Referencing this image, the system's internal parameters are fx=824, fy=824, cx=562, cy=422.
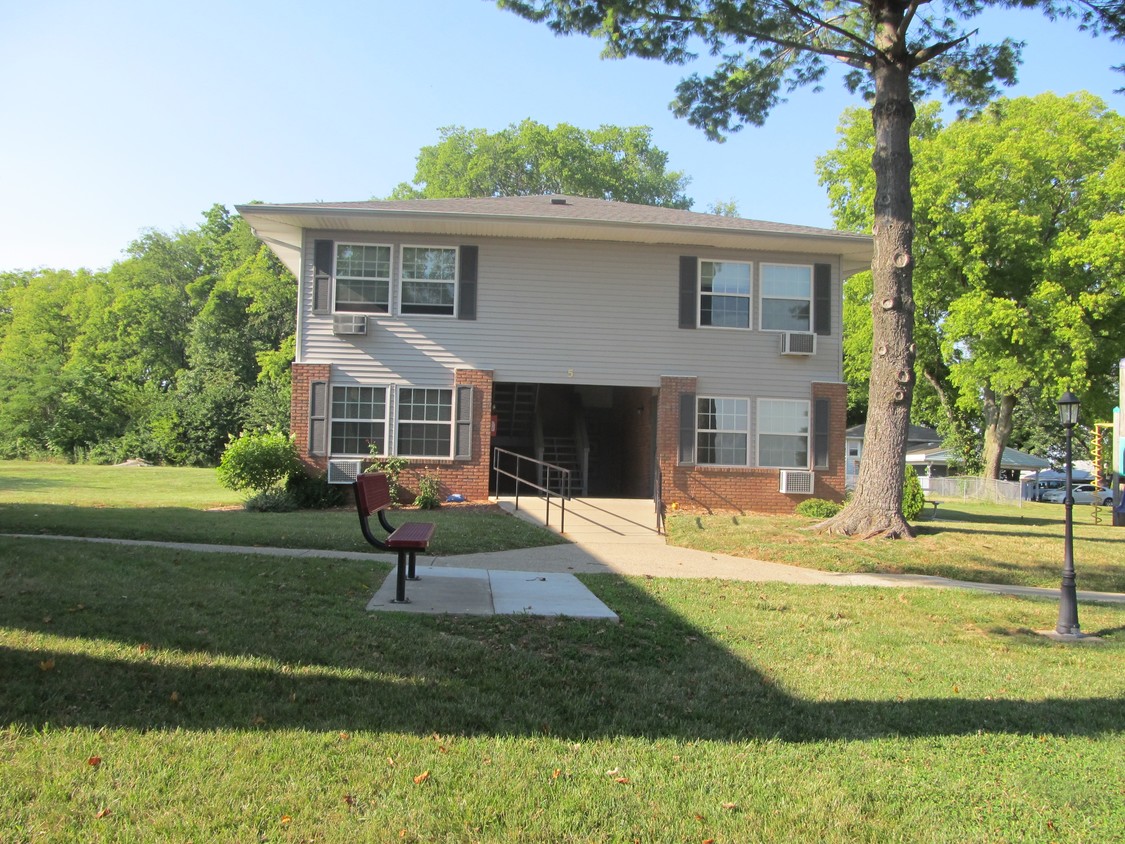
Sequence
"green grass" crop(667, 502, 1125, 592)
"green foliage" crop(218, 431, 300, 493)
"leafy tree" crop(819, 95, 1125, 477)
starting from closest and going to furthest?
"green grass" crop(667, 502, 1125, 592) < "green foliage" crop(218, 431, 300, 493) < "leafy tree" crop(819, 95, 1125, 477)

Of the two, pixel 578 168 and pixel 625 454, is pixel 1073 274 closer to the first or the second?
pixel 625 454

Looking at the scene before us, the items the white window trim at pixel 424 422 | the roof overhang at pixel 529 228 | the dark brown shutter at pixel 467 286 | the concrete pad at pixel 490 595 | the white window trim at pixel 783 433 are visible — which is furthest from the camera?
the white window trim at pixel 783 433

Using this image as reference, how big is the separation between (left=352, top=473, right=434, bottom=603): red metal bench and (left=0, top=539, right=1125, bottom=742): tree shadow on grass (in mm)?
457

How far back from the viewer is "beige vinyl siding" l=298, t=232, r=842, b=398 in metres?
16.0

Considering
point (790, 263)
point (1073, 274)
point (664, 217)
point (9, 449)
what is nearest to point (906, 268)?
point (790, 263)

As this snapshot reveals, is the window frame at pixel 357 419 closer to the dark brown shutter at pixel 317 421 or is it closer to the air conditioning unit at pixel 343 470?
the dark brown shutter at pixel 317 421

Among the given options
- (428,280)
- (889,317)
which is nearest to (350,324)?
A: (428,280)

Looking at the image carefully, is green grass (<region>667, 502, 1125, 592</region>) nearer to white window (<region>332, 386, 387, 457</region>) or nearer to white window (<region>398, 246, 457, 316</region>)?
white window (<region>332, 386, 387, 457</region>)

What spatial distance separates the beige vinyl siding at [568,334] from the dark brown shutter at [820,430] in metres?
0.41

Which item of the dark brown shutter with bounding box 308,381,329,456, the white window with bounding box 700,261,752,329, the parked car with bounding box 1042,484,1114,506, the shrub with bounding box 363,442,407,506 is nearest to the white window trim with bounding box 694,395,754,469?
the white window with bounding box 700,261,752,329

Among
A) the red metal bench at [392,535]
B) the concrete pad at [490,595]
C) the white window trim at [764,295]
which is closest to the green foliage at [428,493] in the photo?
the concrete pad at [490,595]

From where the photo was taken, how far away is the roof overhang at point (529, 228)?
15.3 meters

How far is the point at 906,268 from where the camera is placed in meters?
12.6

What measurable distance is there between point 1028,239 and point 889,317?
63.3 ft
